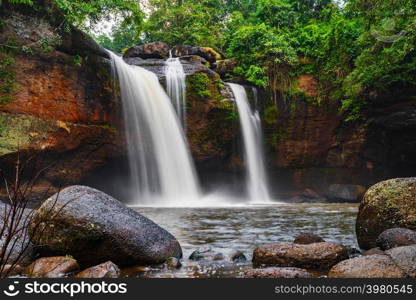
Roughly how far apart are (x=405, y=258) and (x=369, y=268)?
0.50 meters

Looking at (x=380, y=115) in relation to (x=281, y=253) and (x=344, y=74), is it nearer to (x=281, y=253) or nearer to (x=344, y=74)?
(x=344, y=74)

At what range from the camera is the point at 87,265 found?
4.53 metres

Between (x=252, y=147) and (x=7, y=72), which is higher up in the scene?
(x=7, y=72)

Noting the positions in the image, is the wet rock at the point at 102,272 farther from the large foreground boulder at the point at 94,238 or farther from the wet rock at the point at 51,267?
the large foreground boulder at the point at 94,238

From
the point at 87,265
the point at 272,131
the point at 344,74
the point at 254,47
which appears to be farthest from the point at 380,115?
the point at 87,265

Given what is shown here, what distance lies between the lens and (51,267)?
4.07 meters

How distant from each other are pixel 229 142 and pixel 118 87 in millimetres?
6024

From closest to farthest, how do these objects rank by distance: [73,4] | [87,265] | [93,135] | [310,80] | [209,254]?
[87,265] → [209,254] → [73,4] → [93,135] → [310,80]

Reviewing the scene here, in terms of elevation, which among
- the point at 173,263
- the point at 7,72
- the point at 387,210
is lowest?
the point at 173,263

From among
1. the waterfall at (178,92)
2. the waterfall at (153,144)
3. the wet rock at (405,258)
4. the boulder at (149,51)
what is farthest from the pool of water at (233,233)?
the boulder at (149,51)

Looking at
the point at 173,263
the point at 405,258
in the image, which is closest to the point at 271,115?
the point at 173,263

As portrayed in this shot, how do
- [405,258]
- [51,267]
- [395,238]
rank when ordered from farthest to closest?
[395,238] < [51,267] < [405,258]

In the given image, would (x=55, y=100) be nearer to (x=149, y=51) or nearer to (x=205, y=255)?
(x=149, y=51)

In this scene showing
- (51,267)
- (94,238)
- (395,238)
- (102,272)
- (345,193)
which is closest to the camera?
(102,272)
